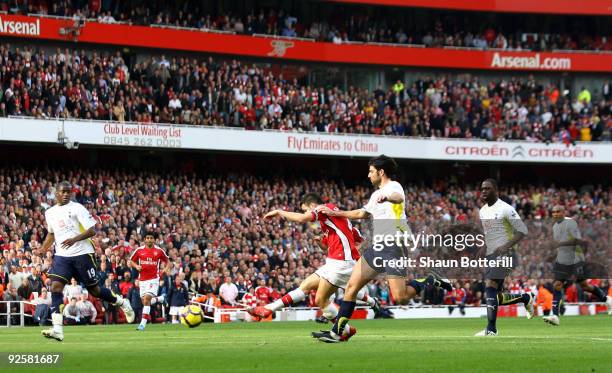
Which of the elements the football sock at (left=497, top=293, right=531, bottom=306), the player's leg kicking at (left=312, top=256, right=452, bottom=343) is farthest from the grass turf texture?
the football sock at (left=497, top=293, right=531, bottom=306)

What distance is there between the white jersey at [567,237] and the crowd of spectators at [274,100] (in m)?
20.3

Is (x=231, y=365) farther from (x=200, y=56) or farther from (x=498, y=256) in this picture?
(x=200, y=56)

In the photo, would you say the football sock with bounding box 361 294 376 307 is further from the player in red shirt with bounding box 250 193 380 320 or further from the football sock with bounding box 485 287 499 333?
the football sock with bounding box 485 287 499 333

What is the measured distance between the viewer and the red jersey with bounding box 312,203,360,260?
1770 cm

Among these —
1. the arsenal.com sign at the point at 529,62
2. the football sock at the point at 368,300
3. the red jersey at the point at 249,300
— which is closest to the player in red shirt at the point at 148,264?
the football sock at the point at 368,300

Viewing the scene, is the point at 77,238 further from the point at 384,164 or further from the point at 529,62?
the point at 529,62

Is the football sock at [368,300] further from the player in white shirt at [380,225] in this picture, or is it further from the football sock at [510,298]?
the player in white shirt at [380,225]

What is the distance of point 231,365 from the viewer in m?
11.7

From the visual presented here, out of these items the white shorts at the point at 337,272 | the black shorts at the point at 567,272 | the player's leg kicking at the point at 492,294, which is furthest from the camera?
the black shorts at the point at 567,272

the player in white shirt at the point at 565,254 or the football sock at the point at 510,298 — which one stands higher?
the player in white shirt at the point at 565,254

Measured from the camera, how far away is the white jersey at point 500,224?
58.4 ft

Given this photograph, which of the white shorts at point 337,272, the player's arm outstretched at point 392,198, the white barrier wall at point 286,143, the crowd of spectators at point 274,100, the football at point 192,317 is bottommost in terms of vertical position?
the football at point 192,317

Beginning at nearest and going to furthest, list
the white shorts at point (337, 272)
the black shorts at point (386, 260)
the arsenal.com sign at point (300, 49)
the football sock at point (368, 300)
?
the black shorts at point (386, 260), the white shorts at point (337, 272), the football sock at point (368, 300), the arsenal.com sign at point (300, 49)

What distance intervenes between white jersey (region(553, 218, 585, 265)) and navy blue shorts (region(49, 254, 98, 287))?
9.87 metres
